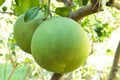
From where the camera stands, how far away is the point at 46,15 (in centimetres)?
83

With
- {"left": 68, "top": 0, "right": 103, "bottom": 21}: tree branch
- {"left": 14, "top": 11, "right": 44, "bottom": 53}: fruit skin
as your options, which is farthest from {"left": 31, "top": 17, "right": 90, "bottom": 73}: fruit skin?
{"left": 68, "top": 0, "right": 103, "bottom": 21}: tree branch

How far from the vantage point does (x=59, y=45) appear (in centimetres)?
73

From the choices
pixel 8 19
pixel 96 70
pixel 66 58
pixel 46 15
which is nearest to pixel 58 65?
pixel 66 58

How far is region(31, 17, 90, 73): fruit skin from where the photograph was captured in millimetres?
735

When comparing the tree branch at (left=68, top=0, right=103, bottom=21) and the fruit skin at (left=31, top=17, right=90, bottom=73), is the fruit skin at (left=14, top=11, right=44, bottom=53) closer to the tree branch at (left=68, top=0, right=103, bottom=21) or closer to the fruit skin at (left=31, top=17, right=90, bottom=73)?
the fruit skin at (left=31, top=17, right=90, bottom=73)

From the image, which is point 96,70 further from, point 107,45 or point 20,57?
point 20,57

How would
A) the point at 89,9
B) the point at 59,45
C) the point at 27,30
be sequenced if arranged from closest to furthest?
the point at 59,45 < the point at 27,30 < the point at 89,9

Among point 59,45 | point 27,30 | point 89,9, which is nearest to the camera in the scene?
point 59,45

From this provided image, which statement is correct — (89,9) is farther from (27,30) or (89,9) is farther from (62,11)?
(27,30)

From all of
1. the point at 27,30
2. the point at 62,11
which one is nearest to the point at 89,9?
the point at 62,11

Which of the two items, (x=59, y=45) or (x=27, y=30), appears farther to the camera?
(x=27, y=30)

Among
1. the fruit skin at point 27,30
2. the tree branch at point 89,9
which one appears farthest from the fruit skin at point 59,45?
the tree branch at point 89,9

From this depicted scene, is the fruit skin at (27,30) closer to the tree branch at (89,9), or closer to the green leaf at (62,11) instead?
the green leaf at (62,11)

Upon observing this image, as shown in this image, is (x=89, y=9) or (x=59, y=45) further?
(x=89, y=9)
